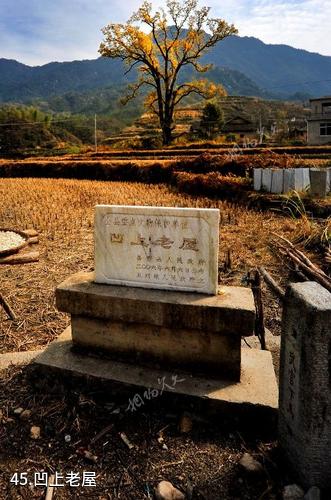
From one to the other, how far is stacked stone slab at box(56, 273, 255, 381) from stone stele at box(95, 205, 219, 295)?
0.34 ft

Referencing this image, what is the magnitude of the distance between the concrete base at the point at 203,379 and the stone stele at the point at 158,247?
674 mm

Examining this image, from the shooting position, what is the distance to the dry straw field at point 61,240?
4.38 meters

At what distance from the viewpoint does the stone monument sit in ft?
9.49

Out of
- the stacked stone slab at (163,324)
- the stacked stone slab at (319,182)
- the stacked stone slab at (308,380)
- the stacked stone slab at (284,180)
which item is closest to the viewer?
the stacked stone slab at (308,380)

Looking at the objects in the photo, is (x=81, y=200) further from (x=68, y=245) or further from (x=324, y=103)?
(x=324, y=103)

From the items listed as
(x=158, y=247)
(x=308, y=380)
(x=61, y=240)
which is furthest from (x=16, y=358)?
(x=61, y=240)

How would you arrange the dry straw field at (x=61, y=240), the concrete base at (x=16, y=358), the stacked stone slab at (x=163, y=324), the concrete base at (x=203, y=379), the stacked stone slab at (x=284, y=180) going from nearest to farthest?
the concrete base at (x=203, y=379)
the stacked stone slab at (x=163, y=324)
the concrete base at (x=16, y=358)
the dry straw field at (x=61, y=240)
the stacked stone slab at (x=284, y=180)

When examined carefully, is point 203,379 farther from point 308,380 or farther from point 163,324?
point 308,380

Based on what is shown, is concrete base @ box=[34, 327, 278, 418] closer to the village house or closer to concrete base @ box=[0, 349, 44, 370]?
concrete base @ box=[0, 349, 44, 370]

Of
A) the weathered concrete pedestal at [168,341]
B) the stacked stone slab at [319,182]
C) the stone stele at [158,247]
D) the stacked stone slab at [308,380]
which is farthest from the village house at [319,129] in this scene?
the stacked stone slab at [308,380]

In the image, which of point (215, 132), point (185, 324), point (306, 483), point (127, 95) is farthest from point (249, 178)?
point (215, 132)

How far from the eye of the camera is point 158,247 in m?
3.13

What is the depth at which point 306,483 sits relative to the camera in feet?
6.98

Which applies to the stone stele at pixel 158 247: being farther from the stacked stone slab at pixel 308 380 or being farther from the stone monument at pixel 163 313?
the stacked stone slab at pixel 308 380
